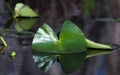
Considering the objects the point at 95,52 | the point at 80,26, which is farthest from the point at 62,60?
the point at 80,26

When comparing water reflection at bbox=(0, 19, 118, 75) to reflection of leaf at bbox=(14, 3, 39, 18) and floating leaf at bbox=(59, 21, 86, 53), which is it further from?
reflection of leaf at bbox=(14, 3, 39, 18)

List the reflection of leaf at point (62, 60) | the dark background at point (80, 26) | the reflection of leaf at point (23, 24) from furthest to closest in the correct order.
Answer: the reflection of leaf at point (23, 24), the reflection of leaf at point (62, 60), the dark background at point (80, 26)

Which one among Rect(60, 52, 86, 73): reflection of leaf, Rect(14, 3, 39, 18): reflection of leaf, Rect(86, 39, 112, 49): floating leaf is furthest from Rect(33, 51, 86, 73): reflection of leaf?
Rect(14, 3, 39, 18): reflection of leaf

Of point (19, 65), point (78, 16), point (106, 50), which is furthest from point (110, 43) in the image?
point (78, 16)

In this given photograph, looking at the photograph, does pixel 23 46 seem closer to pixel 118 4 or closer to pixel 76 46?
pixel 76 46

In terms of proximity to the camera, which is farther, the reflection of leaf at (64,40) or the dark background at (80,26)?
the reflection of leaf at (64,40)

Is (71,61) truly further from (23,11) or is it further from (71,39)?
(23,11)

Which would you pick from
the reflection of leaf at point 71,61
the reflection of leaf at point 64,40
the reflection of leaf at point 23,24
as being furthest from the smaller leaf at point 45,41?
the reflection of leaf at point 23,24

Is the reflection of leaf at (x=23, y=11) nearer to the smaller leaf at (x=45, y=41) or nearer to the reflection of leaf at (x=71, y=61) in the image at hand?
the smaller leaf at (x=45, y=41)
